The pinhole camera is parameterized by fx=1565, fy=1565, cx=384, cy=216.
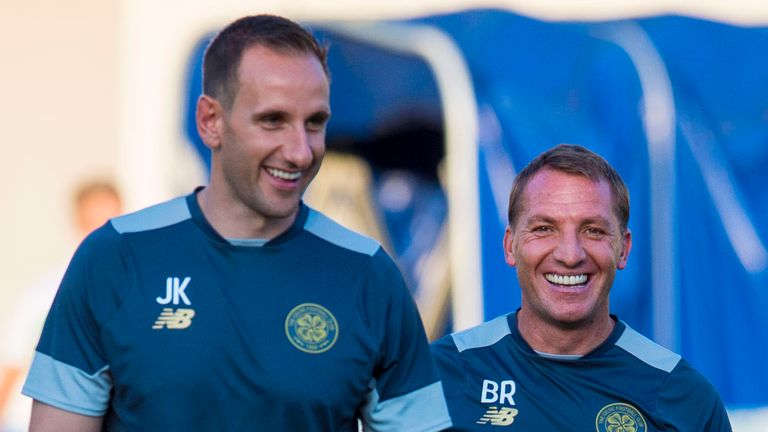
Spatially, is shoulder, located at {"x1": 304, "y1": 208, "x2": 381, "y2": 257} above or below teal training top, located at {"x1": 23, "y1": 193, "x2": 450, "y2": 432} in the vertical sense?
above

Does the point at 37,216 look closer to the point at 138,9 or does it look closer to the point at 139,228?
the point at 138,9

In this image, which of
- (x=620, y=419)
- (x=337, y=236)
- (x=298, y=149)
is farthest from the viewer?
(x=620, y=419)

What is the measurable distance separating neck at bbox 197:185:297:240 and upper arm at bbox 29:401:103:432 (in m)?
0.51

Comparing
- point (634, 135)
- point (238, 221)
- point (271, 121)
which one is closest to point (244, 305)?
point (238, 221)

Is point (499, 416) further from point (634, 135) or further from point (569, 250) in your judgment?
point (634, 135)

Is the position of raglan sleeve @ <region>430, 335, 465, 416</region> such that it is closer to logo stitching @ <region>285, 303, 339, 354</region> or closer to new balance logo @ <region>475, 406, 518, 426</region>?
new balance logo @ <region>475, 406, 518, 426</region>

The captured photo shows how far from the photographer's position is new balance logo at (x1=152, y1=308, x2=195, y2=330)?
340cm

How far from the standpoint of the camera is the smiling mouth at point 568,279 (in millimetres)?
4023

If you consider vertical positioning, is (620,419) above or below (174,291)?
below

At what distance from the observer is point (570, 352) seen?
161 inches

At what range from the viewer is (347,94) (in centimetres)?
734

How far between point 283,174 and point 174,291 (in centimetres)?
36

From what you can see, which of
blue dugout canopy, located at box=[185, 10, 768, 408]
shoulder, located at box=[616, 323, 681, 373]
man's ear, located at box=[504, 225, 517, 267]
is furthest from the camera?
blue dugout canopy, located at box=[185, 10, 768, 408]

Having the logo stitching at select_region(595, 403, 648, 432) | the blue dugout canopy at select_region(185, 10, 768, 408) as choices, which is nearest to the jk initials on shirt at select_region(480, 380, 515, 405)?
the logo stitching at select_region(595, 403, 648, 432)
